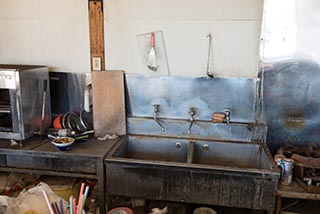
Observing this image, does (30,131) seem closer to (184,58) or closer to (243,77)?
(184,58)

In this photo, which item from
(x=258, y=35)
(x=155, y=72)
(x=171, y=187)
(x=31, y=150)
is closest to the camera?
(x=171, y=187)

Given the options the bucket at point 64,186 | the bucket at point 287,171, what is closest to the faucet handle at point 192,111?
the bucket at point 287,171

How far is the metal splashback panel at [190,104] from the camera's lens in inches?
93.7

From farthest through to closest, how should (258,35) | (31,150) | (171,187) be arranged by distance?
(258,35) < (31,150) < (171,187)

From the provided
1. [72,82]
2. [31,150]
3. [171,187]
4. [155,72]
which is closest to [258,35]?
[155,72]

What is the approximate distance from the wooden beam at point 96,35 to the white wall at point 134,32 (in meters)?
0.04

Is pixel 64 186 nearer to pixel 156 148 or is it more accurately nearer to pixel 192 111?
pixel 156 148

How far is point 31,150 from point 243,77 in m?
1.59

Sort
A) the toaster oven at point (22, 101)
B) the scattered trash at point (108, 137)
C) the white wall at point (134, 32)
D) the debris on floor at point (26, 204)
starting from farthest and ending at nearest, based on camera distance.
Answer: the scattered trash at point (108, 137) < the white wall at point (134, 32) < the toaster oven at point (22, 101) < the debris on floor at point (26, 204)

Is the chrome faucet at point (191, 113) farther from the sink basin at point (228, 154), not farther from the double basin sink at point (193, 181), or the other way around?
the double basin sink at point (193, 181)

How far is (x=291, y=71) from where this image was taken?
2.28 meters

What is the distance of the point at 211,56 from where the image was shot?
2.38 m

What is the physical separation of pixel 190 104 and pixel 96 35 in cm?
92

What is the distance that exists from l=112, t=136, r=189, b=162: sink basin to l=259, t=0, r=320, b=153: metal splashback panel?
673 millimetres
